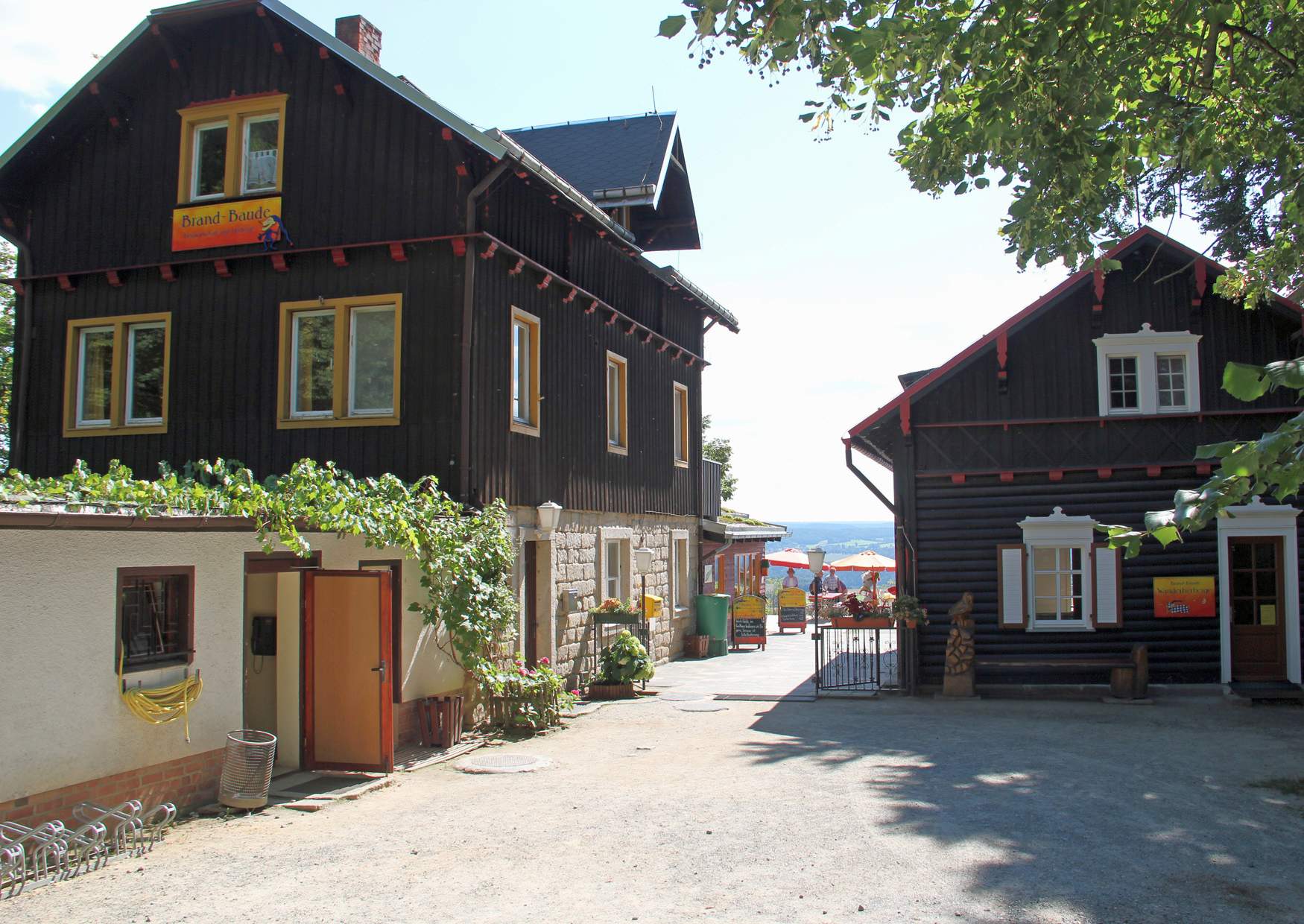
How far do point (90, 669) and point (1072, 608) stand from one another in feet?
42.8

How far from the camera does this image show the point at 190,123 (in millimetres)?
14602

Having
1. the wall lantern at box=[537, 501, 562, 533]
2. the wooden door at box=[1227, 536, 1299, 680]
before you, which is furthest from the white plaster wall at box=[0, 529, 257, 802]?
the wooden door at box=[1227, 536, 1299, 680]

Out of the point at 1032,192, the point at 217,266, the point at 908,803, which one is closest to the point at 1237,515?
the point at 1032,192

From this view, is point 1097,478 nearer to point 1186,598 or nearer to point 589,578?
point 1186,598

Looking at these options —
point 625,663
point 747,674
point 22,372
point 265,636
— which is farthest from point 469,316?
point 747,674

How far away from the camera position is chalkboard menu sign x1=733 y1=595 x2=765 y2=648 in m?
24.2

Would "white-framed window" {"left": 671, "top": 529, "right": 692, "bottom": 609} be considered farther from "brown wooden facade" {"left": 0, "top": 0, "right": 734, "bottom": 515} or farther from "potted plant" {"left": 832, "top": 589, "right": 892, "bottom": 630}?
"brown wooden facade" {"left": 0, "top": 0, "right": 734, "bottom": 515}

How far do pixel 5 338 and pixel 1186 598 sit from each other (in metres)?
24.5

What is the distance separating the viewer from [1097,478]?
631 inches

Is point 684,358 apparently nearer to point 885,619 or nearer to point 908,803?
point 885,619

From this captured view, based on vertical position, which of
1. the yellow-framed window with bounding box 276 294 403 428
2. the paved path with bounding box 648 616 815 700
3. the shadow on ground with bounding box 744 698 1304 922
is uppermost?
the yellow-framed window with bounding box 276 294 403 428

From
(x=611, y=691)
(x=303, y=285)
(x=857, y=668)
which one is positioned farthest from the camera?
(x=857, y=668)

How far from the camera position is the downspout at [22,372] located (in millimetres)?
15062

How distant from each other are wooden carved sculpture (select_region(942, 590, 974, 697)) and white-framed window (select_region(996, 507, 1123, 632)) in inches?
27.2
